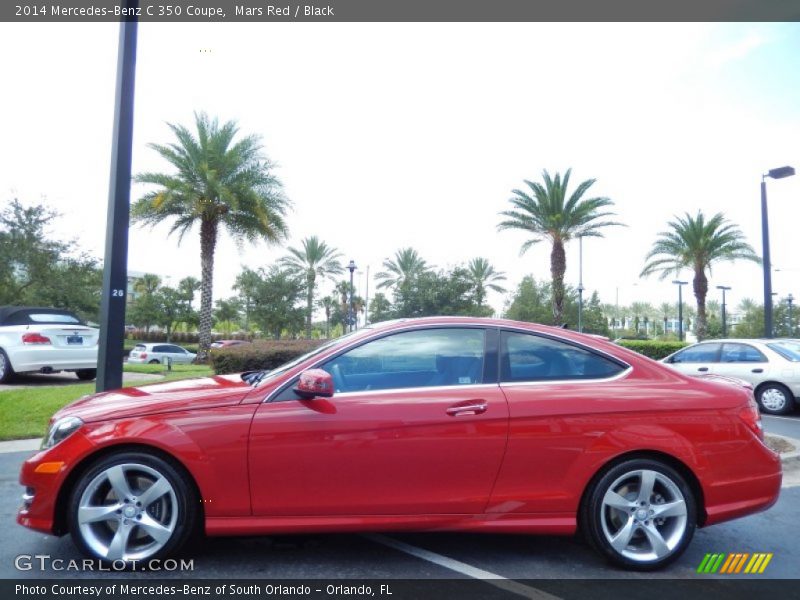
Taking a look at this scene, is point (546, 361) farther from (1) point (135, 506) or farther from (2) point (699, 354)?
(2) point (699, 354)

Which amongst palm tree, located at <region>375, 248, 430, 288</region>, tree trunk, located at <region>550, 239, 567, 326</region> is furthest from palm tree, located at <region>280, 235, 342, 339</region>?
tree trunk, located at <region>550, 239, 567, 326</region>

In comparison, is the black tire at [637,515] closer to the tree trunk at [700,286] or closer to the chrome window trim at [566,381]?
the chrome window trim at [566,381]

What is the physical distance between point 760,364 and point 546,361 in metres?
8.71

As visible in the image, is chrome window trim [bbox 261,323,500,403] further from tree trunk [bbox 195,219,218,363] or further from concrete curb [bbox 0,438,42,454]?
tree trunk [bbox 195,219,218,363]

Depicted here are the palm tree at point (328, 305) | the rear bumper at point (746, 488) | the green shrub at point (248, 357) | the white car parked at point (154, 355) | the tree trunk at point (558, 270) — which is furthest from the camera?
the palm tree at point (328, 305)

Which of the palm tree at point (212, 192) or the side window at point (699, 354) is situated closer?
the side window at point (699, 354)

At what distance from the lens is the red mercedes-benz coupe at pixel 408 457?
327 cm

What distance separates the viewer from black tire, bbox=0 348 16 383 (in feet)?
33.9

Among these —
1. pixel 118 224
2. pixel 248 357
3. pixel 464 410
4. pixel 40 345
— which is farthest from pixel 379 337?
pixel 40 345

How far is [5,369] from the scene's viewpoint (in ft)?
34.2

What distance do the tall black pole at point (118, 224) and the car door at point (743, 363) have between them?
32.7 ft

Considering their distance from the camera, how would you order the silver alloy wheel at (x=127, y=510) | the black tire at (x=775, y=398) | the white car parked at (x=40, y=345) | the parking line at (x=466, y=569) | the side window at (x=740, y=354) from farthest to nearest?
the side window at (x=740, y=354) < the white car parked at (x=40, y=345) < the black tire at (x=775, y=398) < the silver alloy wheel at (x=127, y=510) < the parking line at (x=466, y=569)

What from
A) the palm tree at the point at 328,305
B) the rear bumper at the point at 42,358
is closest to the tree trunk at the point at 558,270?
the rear bumper at the point at 42,358

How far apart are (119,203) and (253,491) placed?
4.47 m
